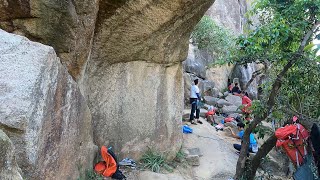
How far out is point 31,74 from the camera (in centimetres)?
362

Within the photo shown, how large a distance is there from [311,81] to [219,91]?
13161 mm

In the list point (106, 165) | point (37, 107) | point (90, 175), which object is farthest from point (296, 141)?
point (37, 107)

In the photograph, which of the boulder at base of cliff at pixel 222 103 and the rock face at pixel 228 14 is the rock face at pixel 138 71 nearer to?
the boulder at base of cliff at pixel 222 103

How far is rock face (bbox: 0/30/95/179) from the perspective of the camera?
3.33 m

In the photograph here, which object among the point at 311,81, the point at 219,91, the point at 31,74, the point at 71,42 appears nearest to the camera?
the point at 31,74

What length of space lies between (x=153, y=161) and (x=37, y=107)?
449 cm

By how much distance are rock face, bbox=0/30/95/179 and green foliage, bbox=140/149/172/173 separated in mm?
2836

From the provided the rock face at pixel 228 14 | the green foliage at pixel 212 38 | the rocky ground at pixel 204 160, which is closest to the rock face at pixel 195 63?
the green foliage at pixel 212 38

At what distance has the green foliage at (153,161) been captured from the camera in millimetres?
7484

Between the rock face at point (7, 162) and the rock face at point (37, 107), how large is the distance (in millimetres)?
897

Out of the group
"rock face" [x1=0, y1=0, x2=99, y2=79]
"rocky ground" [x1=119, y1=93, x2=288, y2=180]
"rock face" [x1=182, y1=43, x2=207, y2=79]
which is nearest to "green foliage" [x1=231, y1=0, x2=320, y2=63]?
"rocky ground" [x1=119, y1=93, x2=288, y2=180]

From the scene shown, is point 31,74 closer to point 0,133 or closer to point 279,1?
point 0,133

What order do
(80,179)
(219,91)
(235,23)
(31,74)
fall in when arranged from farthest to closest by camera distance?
(235,23), (219,91), (80,179), (31,74)

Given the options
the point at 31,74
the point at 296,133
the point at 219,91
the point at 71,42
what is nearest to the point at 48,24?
the point at 71,42
